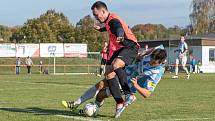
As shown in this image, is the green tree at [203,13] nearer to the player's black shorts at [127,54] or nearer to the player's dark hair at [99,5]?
the player's black shorts at [127,54]

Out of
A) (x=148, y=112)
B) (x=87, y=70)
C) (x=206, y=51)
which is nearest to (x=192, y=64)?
(x=87, y=70)

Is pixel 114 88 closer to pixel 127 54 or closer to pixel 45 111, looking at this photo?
pixel 127 54

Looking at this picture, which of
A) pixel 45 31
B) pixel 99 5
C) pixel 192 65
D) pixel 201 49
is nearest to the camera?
pixel 99 5

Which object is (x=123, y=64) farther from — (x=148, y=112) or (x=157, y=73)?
(x=148, y=112)

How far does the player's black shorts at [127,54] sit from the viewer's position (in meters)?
8.35

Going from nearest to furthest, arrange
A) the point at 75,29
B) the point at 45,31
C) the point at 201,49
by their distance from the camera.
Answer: the point at 201,49 → the point at 45,31 → the point at 75,29

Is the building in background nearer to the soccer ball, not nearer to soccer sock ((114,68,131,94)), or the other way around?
soccer sock ((114,68,131,94))

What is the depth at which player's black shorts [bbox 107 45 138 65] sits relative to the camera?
27.4 ft

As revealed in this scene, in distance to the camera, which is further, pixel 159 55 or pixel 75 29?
pixel 75 29

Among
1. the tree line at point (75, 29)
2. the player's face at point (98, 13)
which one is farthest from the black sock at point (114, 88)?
the tree line at point (75, 29)

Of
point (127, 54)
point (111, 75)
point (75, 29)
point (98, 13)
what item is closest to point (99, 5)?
point (98, 13)

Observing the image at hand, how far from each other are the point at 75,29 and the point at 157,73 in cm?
7892

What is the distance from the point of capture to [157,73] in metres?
8.57

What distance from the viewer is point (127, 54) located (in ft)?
27.6
